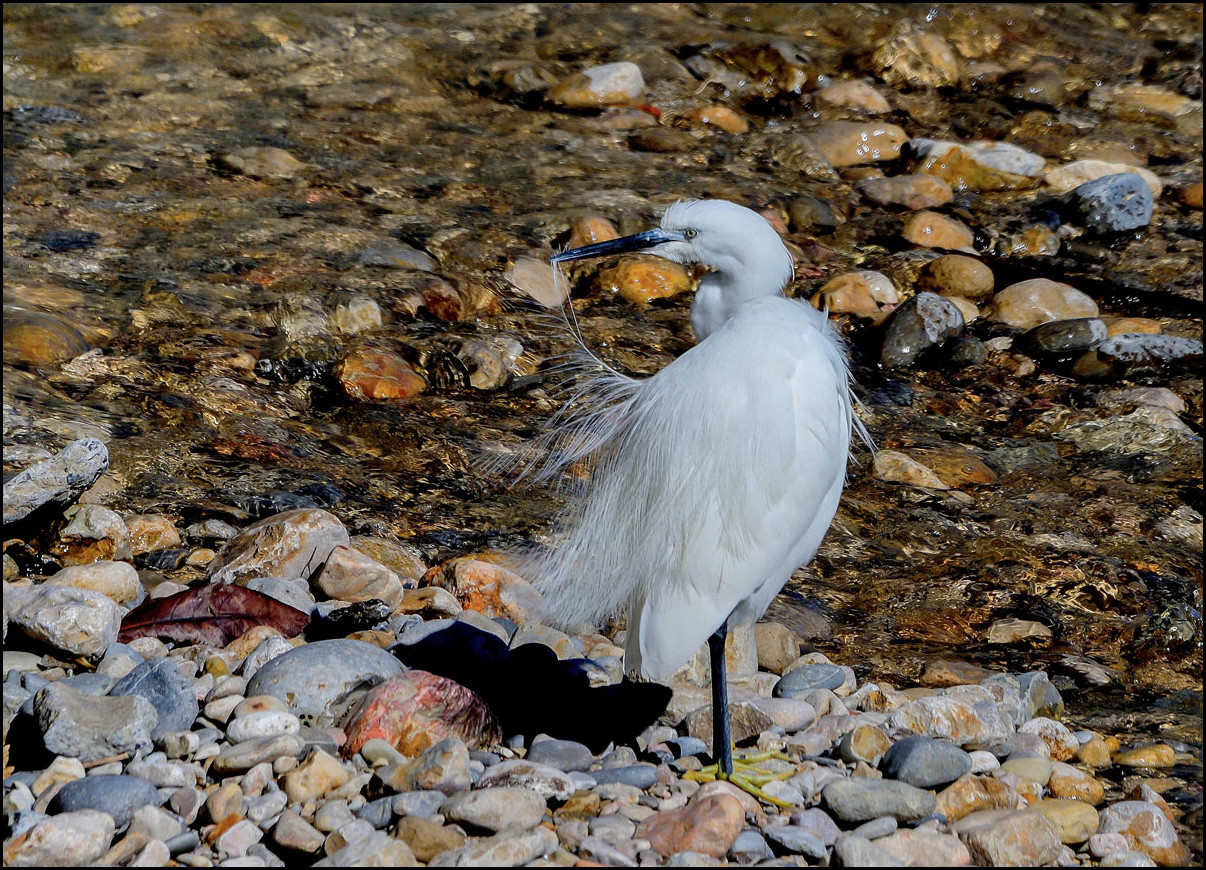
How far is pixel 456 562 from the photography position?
139 inches

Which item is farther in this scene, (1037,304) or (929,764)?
(1037,304)

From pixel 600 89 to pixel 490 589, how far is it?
16.4ft

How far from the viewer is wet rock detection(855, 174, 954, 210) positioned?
683cm

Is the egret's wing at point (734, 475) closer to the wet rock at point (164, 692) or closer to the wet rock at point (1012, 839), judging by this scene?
the wet rock at point (1012, 839)

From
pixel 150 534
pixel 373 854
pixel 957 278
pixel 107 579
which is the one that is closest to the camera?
pixel 373 854

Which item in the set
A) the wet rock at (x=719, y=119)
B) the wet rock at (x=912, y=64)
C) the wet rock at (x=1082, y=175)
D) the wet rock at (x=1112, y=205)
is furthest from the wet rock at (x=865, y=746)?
the wet rock at (x=912, y=64)

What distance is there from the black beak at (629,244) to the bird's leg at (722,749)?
3.10 feet

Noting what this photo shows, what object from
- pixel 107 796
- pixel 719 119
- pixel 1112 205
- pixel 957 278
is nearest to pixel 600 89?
pixel 719 119

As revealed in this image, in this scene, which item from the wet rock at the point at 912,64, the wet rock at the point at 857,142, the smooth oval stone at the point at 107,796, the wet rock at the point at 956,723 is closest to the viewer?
the smooth oval stone at the point at 107,796

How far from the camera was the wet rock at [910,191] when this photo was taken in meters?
6.83

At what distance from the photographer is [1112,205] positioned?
666 cm

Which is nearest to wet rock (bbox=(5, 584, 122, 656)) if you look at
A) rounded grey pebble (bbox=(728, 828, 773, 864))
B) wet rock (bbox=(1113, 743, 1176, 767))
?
rounded grey pebble (bbox=(728, 828, 773, 864))

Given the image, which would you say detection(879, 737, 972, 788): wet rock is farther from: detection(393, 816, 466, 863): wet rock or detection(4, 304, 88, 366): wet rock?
detection(4, 304, 88, 366): wet rock

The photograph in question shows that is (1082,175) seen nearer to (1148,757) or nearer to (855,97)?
(855,97)
